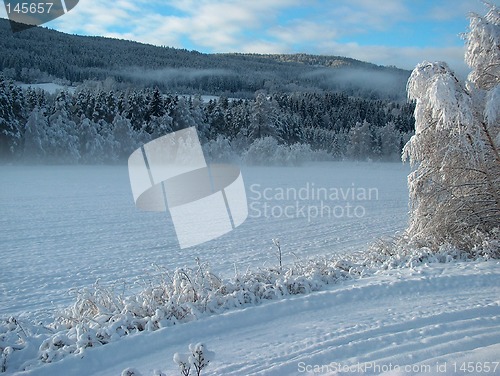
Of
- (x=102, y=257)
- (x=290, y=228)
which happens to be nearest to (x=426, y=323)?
(x=102, y=257)

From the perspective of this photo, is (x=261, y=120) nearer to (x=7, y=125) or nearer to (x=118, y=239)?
(x=7, y=125)

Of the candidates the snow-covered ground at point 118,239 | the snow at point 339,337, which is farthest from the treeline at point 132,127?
the snow at point 339,337

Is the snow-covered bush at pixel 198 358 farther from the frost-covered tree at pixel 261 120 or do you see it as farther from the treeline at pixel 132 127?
the frost-covered tree at pixel 261 120

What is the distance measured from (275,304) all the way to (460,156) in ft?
18.5

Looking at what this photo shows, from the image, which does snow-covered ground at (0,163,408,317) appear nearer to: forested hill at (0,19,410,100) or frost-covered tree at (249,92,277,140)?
frost-covered tree at (249,92,277,140)

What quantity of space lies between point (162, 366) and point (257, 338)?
3.42 ft

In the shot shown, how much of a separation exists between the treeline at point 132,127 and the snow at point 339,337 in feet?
130

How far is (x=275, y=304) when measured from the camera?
5273 mm

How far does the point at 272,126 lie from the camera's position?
52750 millimetres

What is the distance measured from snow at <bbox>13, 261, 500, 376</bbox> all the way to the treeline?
130 ft

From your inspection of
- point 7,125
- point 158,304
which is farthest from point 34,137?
point 158,304

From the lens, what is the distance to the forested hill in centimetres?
9184

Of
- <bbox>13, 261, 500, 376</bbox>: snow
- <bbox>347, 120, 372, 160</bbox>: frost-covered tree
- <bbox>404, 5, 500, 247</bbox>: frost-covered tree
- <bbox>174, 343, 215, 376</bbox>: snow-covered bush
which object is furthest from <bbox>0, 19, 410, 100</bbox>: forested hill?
<bbox>174, 343, 215, 376</bbox>: snow-covered bush

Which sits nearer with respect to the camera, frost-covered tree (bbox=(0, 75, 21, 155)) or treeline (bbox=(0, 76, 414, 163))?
frost-covered tree (bbox=(0, 75, 21, 155))
